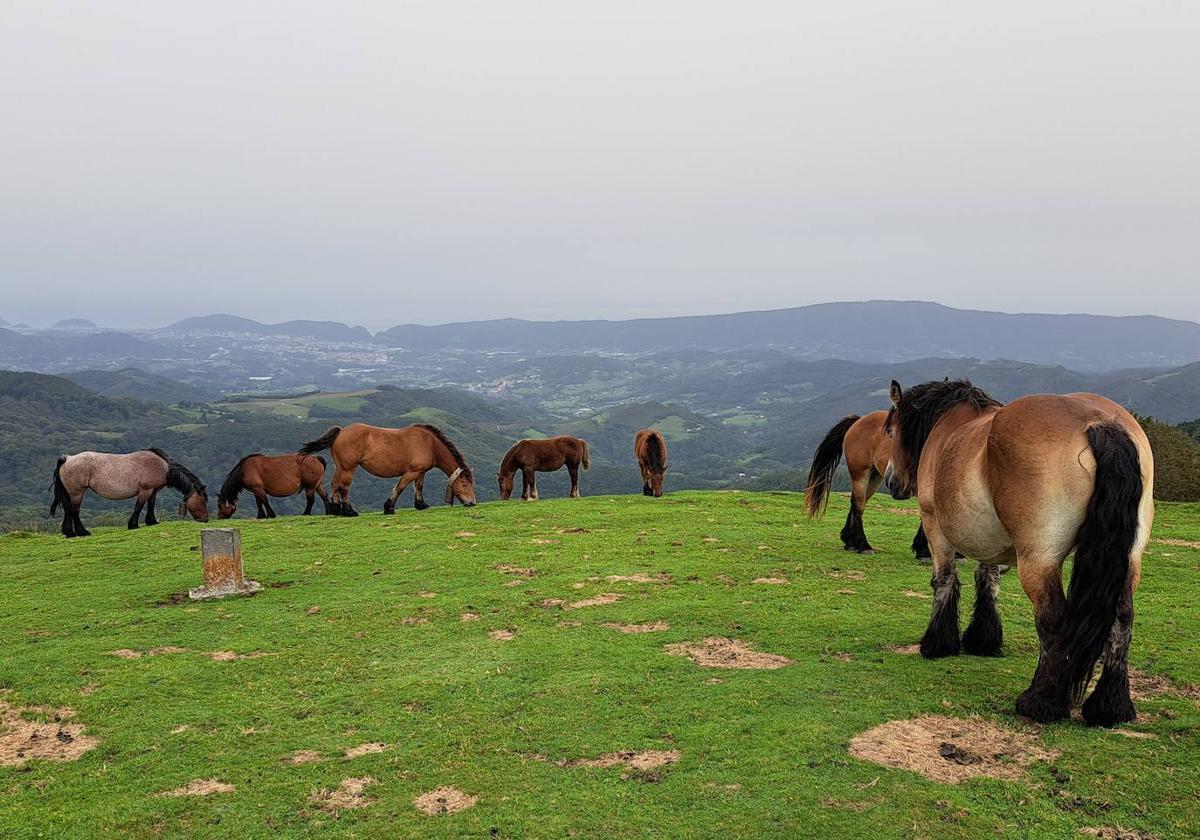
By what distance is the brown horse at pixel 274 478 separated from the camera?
19.9 metres

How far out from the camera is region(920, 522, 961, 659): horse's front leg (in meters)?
6.75

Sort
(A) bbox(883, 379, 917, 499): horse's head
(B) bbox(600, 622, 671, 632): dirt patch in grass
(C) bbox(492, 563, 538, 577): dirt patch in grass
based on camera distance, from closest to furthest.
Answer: (A) bbox(883, 379, 917, 499): horse's head, (B) bbox(600, 622, 671, 632): dirt patch in grass, (C) bbox(492, 563, 538, 577): dirt patch in grass

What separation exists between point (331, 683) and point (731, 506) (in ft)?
47.0

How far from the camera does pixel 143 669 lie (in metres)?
7.19

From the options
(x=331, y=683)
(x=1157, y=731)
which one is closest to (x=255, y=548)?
(x=331, y=683)

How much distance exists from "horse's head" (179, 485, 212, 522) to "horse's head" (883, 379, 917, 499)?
19877 mm

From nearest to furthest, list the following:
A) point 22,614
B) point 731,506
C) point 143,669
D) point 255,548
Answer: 1. point 143,669
2. point 22,614
3. point 255,548
4. point 731,506

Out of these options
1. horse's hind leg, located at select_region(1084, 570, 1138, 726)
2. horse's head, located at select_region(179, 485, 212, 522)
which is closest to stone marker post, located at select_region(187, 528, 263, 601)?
horse's hind leg, located at select_region(1084, 570, 1138, 726)

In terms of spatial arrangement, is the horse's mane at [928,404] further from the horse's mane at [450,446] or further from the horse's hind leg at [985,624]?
the horse's mane at [450,446]

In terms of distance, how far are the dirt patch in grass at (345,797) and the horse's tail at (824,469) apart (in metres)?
10.2

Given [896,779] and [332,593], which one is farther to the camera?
[332,593]

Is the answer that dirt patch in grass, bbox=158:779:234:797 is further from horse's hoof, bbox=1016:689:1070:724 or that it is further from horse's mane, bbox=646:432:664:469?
horse's mane, bbox=646:432:664:469

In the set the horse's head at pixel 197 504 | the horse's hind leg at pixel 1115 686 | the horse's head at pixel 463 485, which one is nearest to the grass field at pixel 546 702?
the horse's hind leg at pixel 1115 686

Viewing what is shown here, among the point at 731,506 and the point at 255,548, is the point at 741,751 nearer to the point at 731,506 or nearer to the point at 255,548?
the point at 255,548
